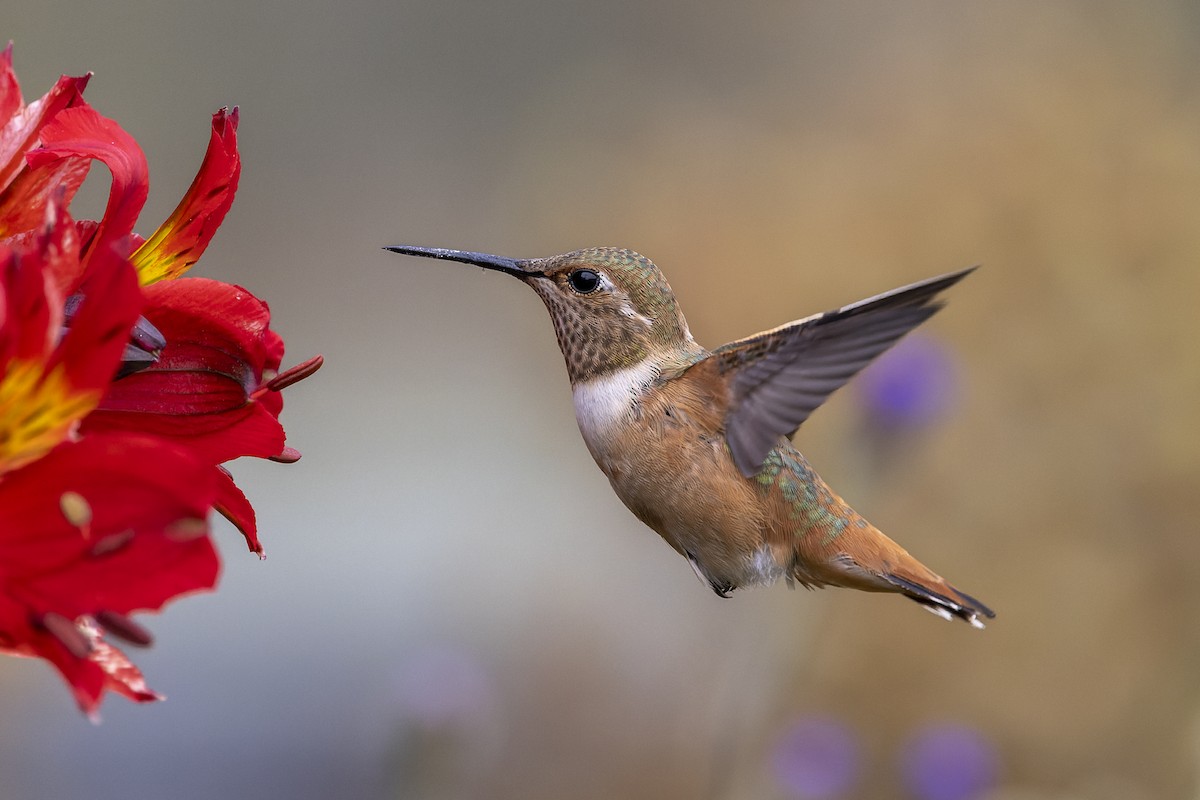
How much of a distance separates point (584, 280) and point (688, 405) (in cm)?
16

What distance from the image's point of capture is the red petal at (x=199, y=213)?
848mm

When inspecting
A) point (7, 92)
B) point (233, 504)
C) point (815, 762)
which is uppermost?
point (7, 92)

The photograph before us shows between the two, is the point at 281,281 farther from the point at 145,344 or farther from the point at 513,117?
the point at 145,344

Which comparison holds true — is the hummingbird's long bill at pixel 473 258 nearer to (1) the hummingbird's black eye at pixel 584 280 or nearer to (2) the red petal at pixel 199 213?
(1) the hummingbird's black eye at pixel 584 280

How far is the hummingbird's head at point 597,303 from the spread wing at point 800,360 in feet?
0.32

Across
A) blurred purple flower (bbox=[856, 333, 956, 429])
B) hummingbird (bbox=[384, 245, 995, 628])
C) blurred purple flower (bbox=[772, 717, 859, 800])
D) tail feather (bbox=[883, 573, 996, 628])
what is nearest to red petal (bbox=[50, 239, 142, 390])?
hummingbird (bbox=[384, 245, 995, 628])

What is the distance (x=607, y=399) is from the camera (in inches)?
54.2

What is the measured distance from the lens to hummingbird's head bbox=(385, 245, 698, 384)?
139 cm

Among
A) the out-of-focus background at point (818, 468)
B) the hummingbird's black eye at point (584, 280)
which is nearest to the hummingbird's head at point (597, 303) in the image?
the hummingbird's black eye at point (584, 280)

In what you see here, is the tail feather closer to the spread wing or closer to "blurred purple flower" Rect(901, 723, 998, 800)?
the spread wing

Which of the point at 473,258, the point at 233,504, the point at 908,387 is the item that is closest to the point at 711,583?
the point at 473,258

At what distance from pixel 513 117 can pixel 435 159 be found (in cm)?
48

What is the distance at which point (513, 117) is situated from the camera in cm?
699

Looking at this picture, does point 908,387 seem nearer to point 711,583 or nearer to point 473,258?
point 711,583
